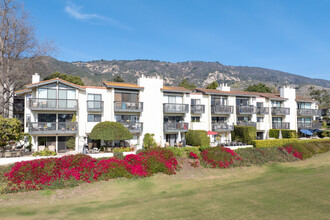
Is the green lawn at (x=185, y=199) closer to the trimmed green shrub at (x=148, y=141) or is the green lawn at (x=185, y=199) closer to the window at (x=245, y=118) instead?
the trimmed green shrub at (x=148, y=141)

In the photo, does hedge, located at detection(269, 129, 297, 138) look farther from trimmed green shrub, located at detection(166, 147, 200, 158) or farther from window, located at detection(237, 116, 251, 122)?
trimmed green shrub, located at detection(166, 147, 200, 158)

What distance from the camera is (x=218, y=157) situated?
23.5 meters

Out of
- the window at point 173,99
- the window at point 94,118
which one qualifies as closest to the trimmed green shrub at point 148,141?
the window at point 173,99

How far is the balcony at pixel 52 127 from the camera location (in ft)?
77.9

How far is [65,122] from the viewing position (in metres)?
24.9

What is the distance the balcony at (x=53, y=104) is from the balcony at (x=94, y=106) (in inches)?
59.5

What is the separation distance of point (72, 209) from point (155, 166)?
866 centimetres

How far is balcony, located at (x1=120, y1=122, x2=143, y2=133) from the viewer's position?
2800 centimetres

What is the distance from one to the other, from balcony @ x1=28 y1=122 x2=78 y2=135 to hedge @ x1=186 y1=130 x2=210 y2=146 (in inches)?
609

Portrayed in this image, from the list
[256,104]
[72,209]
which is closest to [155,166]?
[72,209]

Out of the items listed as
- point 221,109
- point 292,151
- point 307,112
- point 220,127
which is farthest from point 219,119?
point 307,112

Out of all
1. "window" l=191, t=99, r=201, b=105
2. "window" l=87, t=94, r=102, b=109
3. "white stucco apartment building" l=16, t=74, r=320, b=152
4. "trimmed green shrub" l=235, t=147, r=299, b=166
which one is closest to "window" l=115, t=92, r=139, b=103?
"white stucco apartment building" l=16, t=74, r=320, b=152

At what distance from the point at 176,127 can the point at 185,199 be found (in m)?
17.5

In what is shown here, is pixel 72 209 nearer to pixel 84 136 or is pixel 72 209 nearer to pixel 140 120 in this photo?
pixel 84 136
